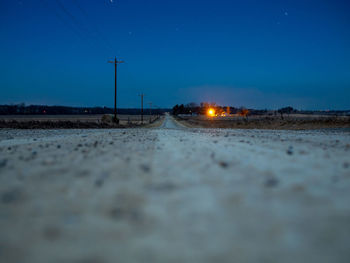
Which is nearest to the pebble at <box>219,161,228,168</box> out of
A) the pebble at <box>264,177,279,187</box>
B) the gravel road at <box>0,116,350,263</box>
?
the gravel road at <box>0,116,350,263</box>

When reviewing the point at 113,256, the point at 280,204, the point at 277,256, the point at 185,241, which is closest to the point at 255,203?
the point at 280,204

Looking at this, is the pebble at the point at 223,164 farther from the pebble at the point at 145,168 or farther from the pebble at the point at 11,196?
the pebble at the point at 11,196

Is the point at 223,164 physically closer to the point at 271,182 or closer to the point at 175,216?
the point at 271,182

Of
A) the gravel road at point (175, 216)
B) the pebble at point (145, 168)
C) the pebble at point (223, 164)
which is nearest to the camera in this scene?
the gravel road at point (175, 216)

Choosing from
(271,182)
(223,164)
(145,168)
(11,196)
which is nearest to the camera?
(11,196)

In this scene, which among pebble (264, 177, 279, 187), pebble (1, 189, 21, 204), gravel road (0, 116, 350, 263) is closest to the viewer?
gravel road (0, 116, 350, 263)

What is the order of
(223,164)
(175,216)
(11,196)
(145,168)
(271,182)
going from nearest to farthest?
(175,216)
(11,196)
(271,182)
(145,168)
(223,164)

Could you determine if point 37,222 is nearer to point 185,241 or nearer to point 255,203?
point 185,241

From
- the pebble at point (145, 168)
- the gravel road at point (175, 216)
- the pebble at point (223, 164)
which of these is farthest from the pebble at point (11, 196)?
the pebble at point (223, 164)

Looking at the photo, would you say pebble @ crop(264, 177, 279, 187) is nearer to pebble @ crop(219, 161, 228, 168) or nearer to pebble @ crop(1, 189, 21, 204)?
pebble @ crop(219, 161, 228, 168)

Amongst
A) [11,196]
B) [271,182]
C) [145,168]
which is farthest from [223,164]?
[11,196]

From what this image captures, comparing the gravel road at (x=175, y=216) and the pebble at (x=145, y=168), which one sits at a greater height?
the pebble at (x=145, y=168)

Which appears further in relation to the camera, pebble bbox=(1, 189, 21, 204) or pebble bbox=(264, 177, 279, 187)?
pebble bbox=(264, 177, 279, 187)

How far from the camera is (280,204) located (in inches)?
70.6
